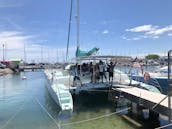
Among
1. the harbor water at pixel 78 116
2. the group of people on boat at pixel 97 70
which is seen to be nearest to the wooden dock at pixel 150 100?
the harbor water at pixel 78 116

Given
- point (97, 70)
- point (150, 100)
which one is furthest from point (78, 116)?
point (150, 100)

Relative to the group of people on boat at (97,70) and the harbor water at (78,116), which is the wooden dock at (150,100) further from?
the group of people on boat at (97,70)

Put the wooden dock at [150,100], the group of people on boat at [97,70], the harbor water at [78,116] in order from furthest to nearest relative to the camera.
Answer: the group of people on boat at [97,70] → the harbor water at [78,116] → the wooden dock at [150,100]

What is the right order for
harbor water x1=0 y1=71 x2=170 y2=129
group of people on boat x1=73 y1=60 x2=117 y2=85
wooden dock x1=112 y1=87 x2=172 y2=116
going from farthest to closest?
group of people on boat x1=73 y1=60 x2=117 y2=85
harbor water x1=0 y1=71 x2=170 y2=129
wooden dock x1=112 y1=87 x2=172 y2=116

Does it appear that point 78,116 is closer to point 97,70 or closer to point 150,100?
point 97,70

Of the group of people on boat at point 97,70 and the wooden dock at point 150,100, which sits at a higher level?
the group of people on boat at point 97,70

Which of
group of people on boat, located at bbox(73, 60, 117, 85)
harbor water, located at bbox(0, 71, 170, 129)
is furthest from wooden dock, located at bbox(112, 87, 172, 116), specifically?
group of people on boat, located at bbox(73, 60, 117, 85)

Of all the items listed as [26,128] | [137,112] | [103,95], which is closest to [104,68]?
[103,95]

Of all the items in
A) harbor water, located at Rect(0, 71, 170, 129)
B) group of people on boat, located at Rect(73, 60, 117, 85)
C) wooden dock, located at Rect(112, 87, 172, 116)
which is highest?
group of people on boat, located at Rect(73, 60, 117, 85)

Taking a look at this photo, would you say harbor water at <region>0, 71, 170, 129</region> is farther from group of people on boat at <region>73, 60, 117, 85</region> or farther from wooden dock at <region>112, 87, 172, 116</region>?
group of people on boat at <region>73, 60, 117, 85</region>

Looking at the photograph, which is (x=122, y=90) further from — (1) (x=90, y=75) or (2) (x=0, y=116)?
(2) (x=0, y=116)

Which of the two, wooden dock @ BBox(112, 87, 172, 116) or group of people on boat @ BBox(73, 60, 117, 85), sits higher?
group of people on boat @ BBox(73, 60, 117, 85)

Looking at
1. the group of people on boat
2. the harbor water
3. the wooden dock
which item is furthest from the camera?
the group of people on boat

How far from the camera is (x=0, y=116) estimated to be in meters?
14.2
